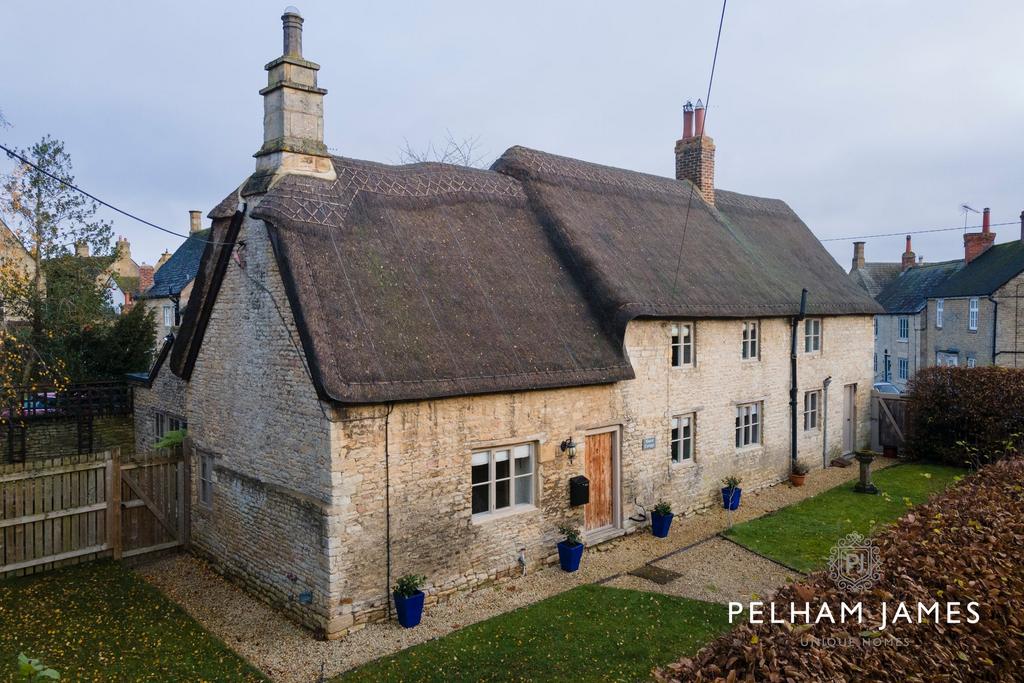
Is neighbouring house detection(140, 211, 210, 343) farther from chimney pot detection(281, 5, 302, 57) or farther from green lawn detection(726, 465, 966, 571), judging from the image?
A: green lawn detection(726, 465, 966, 571)

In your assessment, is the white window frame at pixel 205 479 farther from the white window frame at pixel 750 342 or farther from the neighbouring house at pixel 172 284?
the neighbouring house at pixel 172 284

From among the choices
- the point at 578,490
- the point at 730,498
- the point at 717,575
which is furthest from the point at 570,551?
the point at 730,498

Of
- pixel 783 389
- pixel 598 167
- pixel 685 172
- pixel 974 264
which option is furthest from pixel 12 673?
pixel 974 264

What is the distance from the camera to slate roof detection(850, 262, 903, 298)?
150 feet

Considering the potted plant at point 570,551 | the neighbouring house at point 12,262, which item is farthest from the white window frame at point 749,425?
the neighbouring house at point 12,262

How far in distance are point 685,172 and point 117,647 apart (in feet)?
61.1

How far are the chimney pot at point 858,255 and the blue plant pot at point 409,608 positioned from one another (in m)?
46.5

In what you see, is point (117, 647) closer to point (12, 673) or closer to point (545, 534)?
point (12, 673)

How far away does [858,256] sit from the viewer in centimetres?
4788

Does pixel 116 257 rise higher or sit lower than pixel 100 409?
higher

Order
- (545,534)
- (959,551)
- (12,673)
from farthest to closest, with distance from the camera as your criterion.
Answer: (545,534), (12,673), (959,551)

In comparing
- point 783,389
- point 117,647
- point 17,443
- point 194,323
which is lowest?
point 117,647

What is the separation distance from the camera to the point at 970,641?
4.69 m

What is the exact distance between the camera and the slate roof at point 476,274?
32.8 feet
